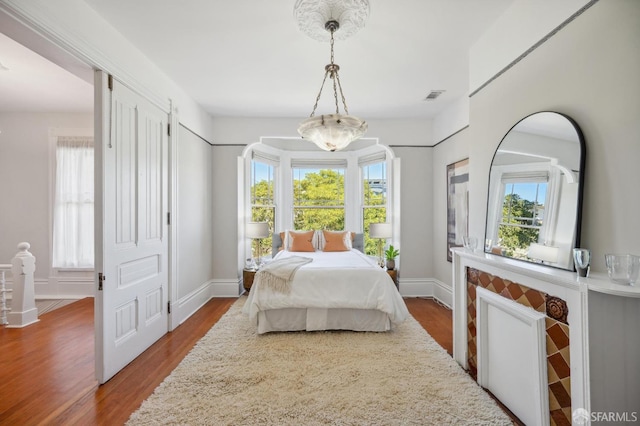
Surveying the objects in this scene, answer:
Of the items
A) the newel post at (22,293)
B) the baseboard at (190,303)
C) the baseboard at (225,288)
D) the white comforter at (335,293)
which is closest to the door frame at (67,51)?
the baseboard at (190,303)

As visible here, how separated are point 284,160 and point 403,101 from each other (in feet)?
7.83

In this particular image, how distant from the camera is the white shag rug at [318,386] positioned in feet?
6.11

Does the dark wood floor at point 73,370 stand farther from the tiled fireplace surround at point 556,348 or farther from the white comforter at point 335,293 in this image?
the tiled fireplace surround at point 556,348

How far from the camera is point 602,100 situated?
1.47 metres

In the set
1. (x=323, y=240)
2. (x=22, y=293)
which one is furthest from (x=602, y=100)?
(x=22, y=293)

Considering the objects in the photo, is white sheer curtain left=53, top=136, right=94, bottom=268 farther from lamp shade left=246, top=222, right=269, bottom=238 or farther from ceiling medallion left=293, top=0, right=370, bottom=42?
ceiling medallion left=293, top=0, right=370, bottom=42

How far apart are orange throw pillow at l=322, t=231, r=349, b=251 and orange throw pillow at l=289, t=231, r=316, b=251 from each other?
0.23 meters

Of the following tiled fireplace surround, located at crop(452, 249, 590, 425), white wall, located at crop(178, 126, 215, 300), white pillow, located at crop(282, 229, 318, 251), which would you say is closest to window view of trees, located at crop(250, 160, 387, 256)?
white pillow, located at crop(282, 229, 318, 251)

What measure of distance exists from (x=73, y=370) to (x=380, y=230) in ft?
12.5

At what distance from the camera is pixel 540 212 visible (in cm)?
179

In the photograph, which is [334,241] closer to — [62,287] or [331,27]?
[331,27]

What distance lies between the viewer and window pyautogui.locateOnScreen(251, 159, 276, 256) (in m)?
5.20

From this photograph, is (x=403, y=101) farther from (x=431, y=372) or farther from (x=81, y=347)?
(x=81, y=347)

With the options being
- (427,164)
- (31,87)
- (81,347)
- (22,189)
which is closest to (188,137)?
(31,87)
